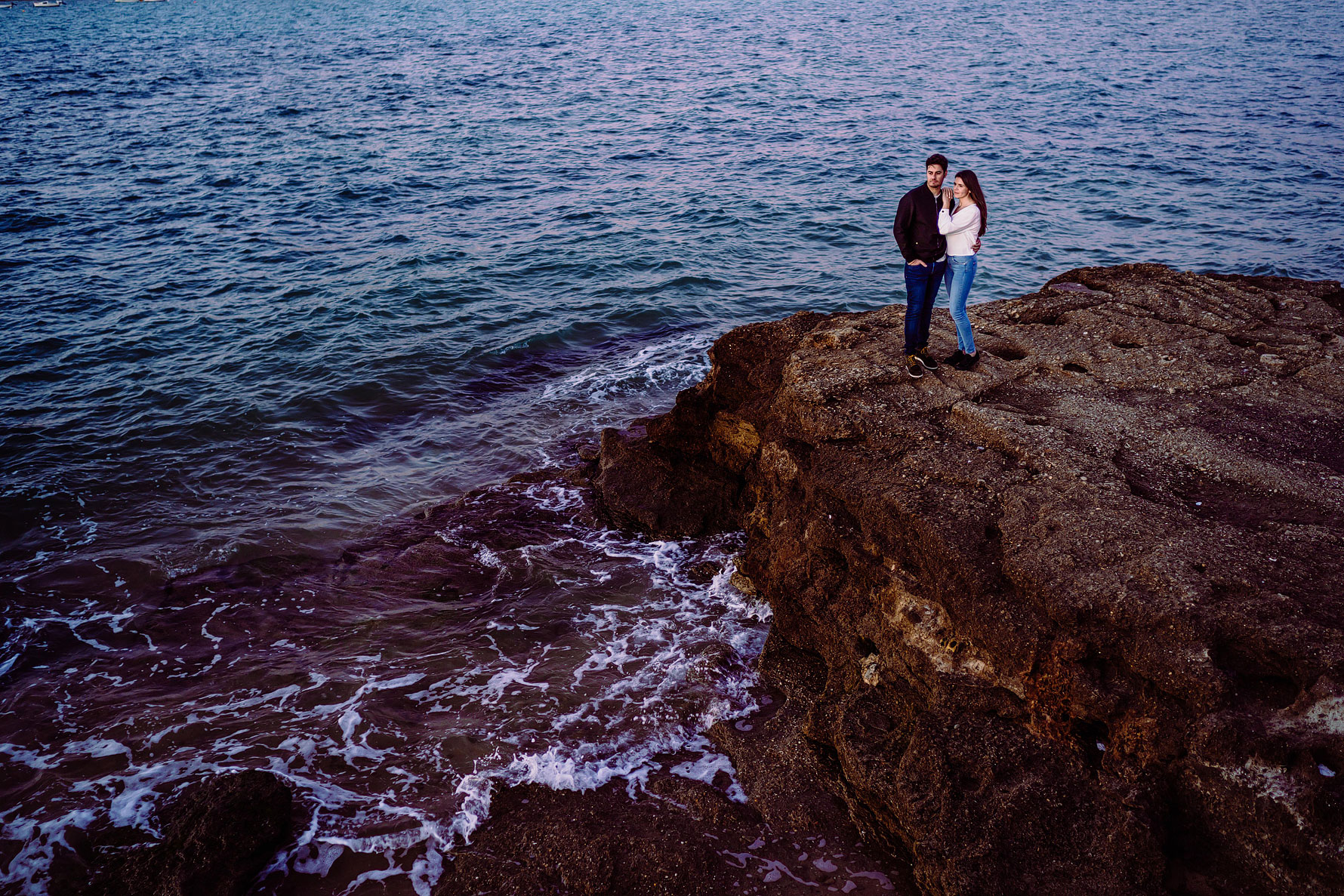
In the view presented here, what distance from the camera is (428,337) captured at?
635 inches

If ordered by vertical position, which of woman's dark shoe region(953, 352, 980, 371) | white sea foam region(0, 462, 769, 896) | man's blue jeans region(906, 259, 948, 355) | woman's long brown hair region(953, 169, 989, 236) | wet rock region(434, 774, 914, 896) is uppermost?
woman's long brown hair region(953, 169, 989, 236)

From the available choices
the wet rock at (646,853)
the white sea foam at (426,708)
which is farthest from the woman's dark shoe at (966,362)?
the wet rock at (646,853)

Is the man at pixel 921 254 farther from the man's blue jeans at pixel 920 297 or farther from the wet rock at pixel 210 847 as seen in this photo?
the wet rock at pixel 210 847

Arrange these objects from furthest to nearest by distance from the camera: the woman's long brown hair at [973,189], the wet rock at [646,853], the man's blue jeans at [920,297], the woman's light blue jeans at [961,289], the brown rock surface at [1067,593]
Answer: the man's blue jeans at [920,297], the woman's light blue jeans at [961,289], the woman's long brown hair at [973,189], the wet rock at [646,853], the brown rock surface at [1067,593]

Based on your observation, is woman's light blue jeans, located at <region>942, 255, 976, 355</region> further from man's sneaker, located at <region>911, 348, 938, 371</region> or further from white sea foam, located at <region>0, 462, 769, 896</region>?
white sea foam, located at <region>0, 462, 769, 896</region>

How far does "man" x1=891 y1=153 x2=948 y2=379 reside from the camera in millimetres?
7859

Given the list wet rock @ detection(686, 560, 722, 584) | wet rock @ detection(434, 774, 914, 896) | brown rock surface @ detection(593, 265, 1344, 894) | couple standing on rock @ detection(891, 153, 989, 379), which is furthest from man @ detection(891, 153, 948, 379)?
wet rock @ detection(434, 774, 914, 896)

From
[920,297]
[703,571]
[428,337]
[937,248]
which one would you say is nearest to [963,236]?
[937,248]

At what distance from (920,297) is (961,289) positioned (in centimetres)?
43

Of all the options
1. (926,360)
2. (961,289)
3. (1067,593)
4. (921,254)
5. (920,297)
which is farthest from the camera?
(926,360)

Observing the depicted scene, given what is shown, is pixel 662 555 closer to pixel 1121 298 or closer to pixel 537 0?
pixel 1121 298

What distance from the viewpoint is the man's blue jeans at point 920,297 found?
8305 mm

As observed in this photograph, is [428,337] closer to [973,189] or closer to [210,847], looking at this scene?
[210,847]

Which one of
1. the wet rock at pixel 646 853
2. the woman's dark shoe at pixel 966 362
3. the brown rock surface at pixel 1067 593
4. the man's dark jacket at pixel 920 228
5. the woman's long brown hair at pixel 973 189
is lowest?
the wet rock at pixel 646 853
